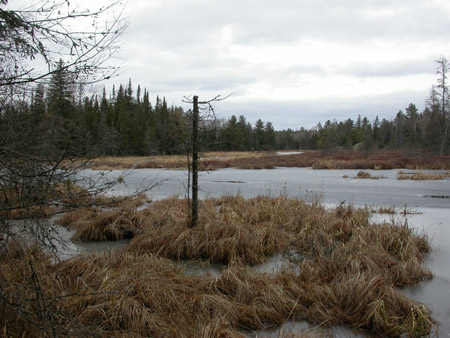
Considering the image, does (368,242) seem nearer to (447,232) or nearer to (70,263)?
(447,232)

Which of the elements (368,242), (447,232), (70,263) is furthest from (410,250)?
(70,263)

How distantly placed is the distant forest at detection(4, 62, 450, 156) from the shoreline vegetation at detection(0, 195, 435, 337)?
0.99 meters

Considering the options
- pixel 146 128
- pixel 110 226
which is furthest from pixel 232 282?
pixel 146 128

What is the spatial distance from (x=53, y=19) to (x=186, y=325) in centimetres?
283

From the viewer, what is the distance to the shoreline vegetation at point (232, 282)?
318 cm

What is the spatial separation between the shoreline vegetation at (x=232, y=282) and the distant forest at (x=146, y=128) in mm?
992

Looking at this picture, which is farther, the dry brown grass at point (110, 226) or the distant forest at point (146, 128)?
the dry brown grass at point (110, 226)

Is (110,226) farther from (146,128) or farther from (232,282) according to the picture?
(146,128)

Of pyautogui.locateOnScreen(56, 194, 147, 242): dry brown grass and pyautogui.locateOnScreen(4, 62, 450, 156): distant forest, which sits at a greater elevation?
pyautogui.locateOnScreen(4, 62, 450, 156): distant forest

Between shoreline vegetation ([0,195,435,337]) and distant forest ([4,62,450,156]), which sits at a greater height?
distant forest ([4,62,450,156])

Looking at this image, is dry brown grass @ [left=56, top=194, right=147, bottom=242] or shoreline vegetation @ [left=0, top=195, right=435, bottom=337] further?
dry brown grass @ [left=56, top=194, right=147, bottom=242]

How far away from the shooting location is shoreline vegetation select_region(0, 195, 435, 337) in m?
3.18

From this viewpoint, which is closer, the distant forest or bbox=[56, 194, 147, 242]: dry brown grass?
the distant forest

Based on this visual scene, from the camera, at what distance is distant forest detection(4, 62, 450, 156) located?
302cm
